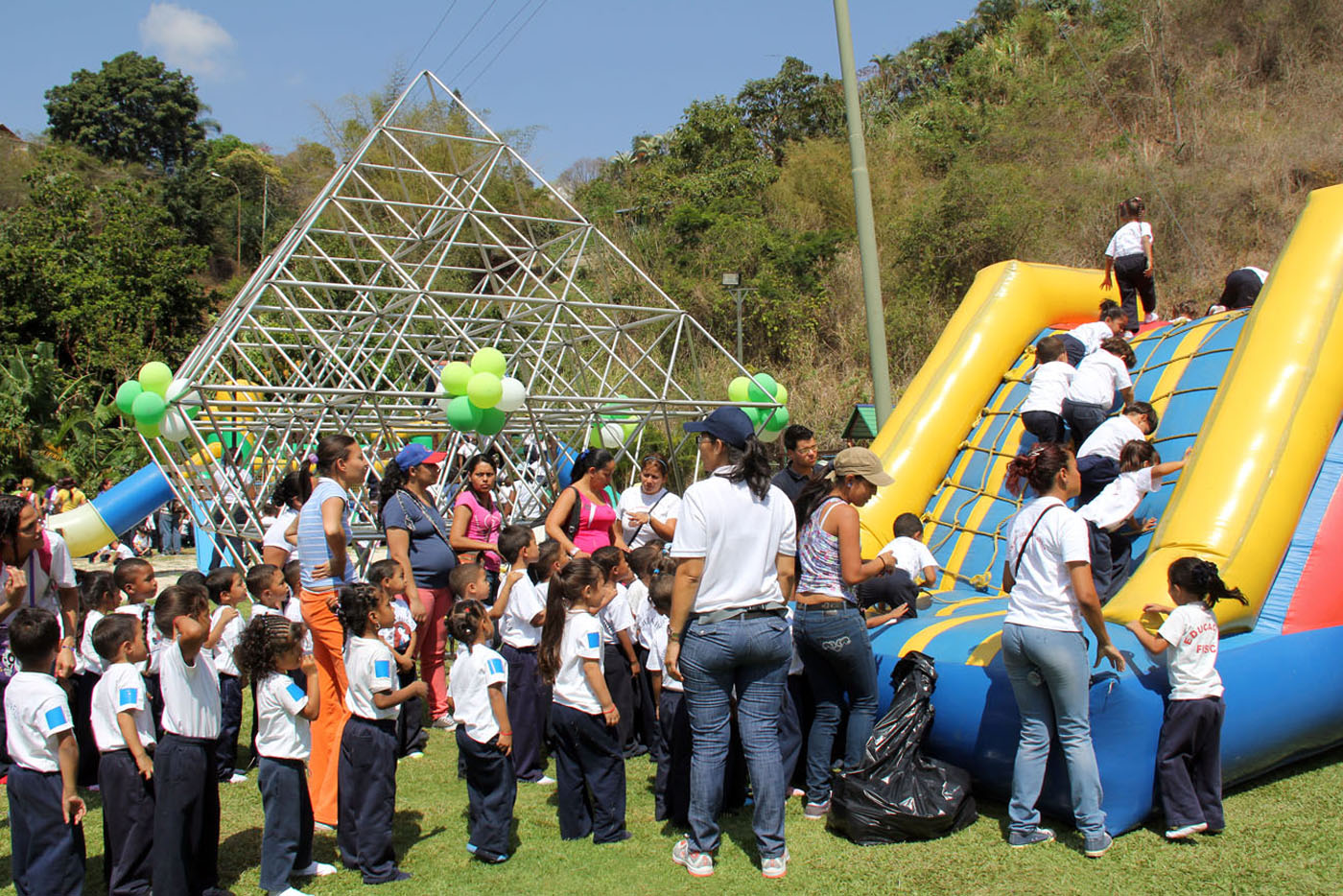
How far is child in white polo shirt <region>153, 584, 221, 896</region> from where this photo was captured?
3568mm

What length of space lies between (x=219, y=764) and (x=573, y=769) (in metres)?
2.16

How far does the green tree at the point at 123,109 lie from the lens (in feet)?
157

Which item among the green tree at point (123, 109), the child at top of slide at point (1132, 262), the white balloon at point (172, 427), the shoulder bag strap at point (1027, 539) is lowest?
the shoulder bag strap at point (1027, 539)

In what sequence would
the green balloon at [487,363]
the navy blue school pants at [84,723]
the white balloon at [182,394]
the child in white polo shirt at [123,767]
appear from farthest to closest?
the green balloon at [487,363] → the white balloon at [182,394] → the navy blue school pants at [84,723] → the child in white polo shirt at [123,767]

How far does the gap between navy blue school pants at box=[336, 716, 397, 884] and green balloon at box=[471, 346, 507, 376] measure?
3.75 metres

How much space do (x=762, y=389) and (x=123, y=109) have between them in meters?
49.9

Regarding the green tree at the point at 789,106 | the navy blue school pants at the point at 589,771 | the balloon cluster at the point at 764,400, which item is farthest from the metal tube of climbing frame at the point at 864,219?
the green tree at the point at 789,106

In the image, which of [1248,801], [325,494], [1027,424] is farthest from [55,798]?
[1027,424]

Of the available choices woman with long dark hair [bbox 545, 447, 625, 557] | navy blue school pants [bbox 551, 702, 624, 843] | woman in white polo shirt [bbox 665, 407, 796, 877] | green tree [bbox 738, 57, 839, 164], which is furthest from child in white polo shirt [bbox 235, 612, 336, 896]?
green tree [bbox 738, 57, 839, 164]

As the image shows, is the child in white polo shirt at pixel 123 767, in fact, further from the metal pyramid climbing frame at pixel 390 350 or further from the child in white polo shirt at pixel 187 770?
the metal pyramid climbing frame at pixel 390 350

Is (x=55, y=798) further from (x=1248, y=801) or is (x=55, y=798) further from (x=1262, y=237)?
(x=1262, y=237)

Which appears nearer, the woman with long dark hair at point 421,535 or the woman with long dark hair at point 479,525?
the woman with long dark hair at point 421,535

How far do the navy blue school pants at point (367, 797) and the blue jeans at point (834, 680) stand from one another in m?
1.74

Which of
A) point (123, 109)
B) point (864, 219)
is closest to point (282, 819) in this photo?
point (864, 219)
